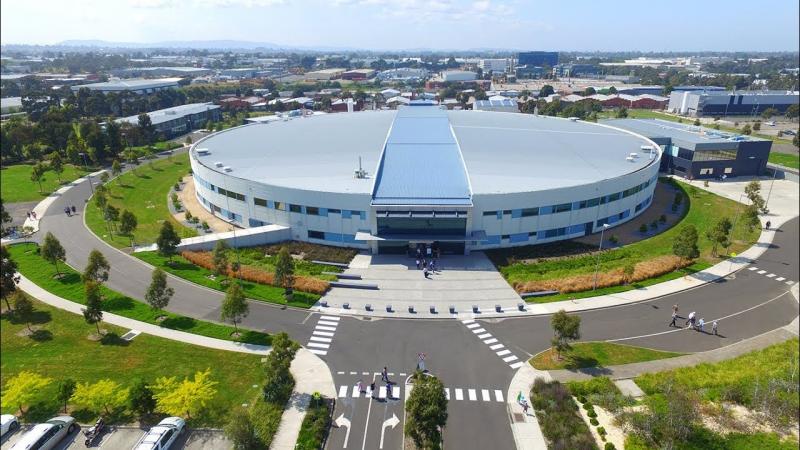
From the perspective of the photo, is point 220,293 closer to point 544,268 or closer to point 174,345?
point 174,345

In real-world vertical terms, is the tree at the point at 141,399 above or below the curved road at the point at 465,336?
above

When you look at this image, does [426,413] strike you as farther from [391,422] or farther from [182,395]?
[182,395]

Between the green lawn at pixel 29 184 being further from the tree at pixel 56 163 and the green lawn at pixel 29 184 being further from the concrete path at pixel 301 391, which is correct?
the concrete path at pixel 301 391

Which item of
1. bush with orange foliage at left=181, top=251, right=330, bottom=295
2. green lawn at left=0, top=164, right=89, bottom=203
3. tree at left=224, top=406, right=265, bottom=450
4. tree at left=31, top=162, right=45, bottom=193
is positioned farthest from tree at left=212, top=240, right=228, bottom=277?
tree at left=31, top=162, right=45, bottom=193

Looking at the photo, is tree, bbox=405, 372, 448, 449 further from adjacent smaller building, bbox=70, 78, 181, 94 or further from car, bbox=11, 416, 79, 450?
adjacent smaller building, bbox=70, 78, 181, 94

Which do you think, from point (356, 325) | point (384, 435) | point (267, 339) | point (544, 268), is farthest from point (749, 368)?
point (267, 339)

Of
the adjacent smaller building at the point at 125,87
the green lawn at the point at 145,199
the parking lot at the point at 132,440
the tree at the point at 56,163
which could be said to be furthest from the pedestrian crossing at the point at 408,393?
the adjacent smaller building at the point at 125,87

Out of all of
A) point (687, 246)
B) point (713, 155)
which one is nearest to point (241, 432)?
point (687, 246)
